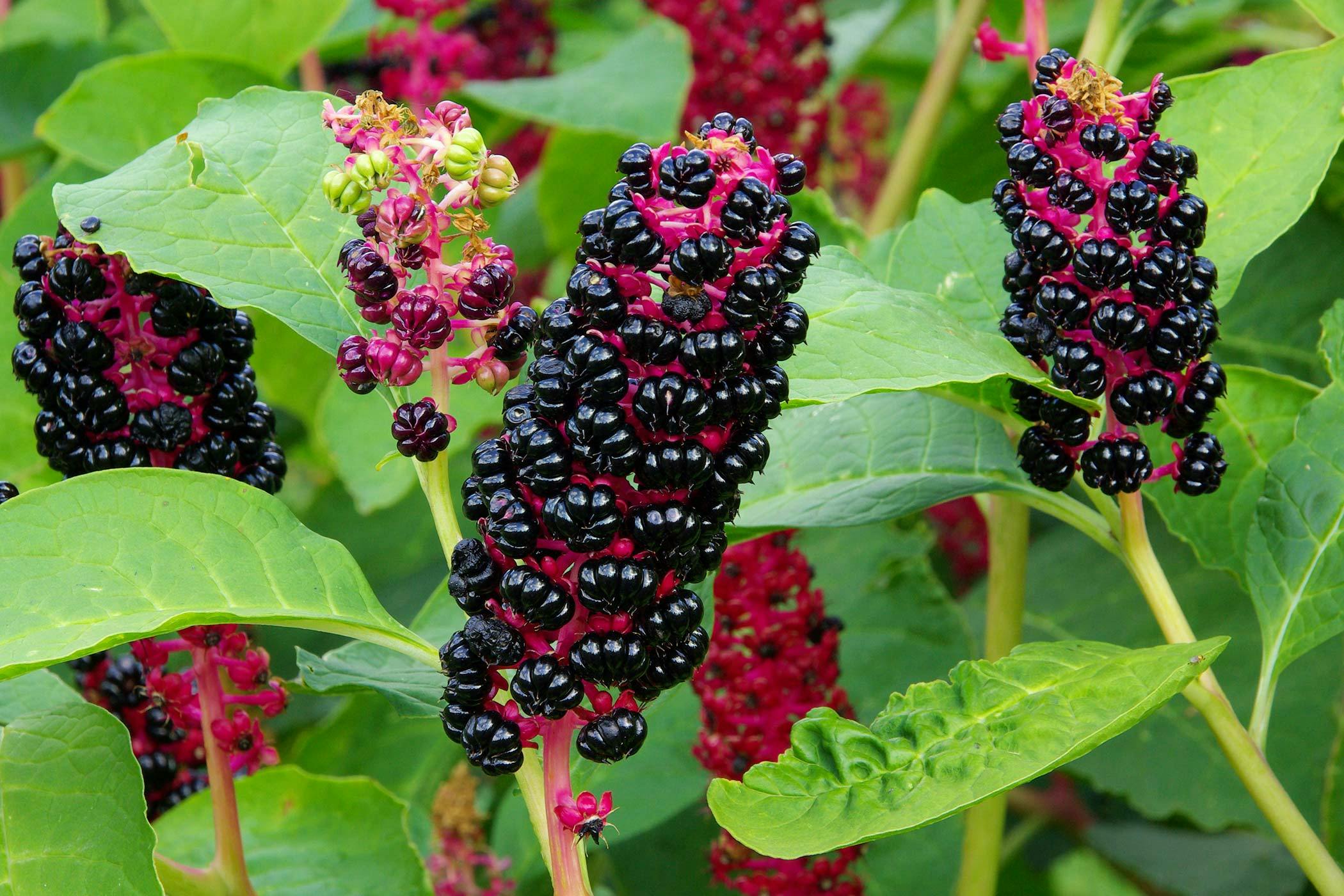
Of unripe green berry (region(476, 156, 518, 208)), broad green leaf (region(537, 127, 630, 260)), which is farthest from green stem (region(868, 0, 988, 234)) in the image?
unripe green berry (region(476, 156, 518, 208))

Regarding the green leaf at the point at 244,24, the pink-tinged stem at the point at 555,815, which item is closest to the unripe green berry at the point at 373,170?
the pink-tinged stem at the point at 555,815

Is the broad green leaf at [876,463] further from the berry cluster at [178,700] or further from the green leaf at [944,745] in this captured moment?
the berry cluster at [178,700]

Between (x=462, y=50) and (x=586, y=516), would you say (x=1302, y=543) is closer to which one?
(x=586, y=516)

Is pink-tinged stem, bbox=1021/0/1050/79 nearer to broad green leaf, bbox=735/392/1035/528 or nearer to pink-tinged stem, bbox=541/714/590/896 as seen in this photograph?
broad green leaf, bbox=735/392/1035/528

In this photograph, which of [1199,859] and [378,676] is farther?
[1199,859]

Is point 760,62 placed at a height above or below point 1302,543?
below

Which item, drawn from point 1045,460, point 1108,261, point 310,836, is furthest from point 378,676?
point 1108,261
